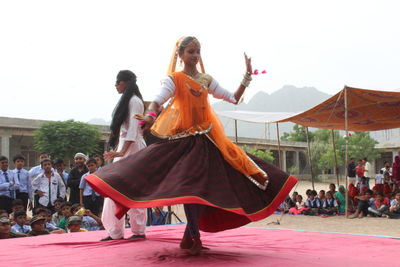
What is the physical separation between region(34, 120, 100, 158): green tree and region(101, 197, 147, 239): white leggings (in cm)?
2077

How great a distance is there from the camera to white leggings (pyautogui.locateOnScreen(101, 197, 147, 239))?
Answer: 10.9 ft

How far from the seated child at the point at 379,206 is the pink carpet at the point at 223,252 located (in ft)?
18.2

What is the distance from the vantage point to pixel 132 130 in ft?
10.9

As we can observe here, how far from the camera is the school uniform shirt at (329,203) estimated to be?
9.68m

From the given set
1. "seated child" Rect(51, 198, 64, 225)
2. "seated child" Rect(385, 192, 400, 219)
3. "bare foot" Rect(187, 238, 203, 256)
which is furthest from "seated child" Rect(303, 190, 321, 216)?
"bare foot" Rect(187, 238, 203, 256)

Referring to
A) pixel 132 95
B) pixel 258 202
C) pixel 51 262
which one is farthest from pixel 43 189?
pixel 258 202

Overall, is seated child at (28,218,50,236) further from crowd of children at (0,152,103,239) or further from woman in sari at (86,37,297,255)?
woman in sari at (86,37,297,255)

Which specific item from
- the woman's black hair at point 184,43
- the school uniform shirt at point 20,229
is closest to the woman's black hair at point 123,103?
the woman's black hair at point 184,43

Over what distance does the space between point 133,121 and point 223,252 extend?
4.06ft

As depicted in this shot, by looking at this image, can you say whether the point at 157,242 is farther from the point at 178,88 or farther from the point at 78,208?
the point at 78,208

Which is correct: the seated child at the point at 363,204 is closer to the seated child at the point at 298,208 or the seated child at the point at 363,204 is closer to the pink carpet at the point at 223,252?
the seated child at the point at 298,208

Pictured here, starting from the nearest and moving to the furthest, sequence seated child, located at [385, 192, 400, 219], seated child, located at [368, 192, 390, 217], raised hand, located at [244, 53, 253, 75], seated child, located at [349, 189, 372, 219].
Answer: raised hand, located at [244, 53, 253, 75]
seated child, located at [385, 192, 400, 219]
seated child, located at [368, 192, 390, 217]
seated child, located at [349, 189, 372, 219]

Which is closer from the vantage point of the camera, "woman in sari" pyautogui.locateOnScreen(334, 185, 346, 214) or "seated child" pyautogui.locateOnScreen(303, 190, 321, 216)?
"woman in sari" pyautogui.locateOnScreen(334, 185, 346, 214)

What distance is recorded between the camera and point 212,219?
2857 millimetres
